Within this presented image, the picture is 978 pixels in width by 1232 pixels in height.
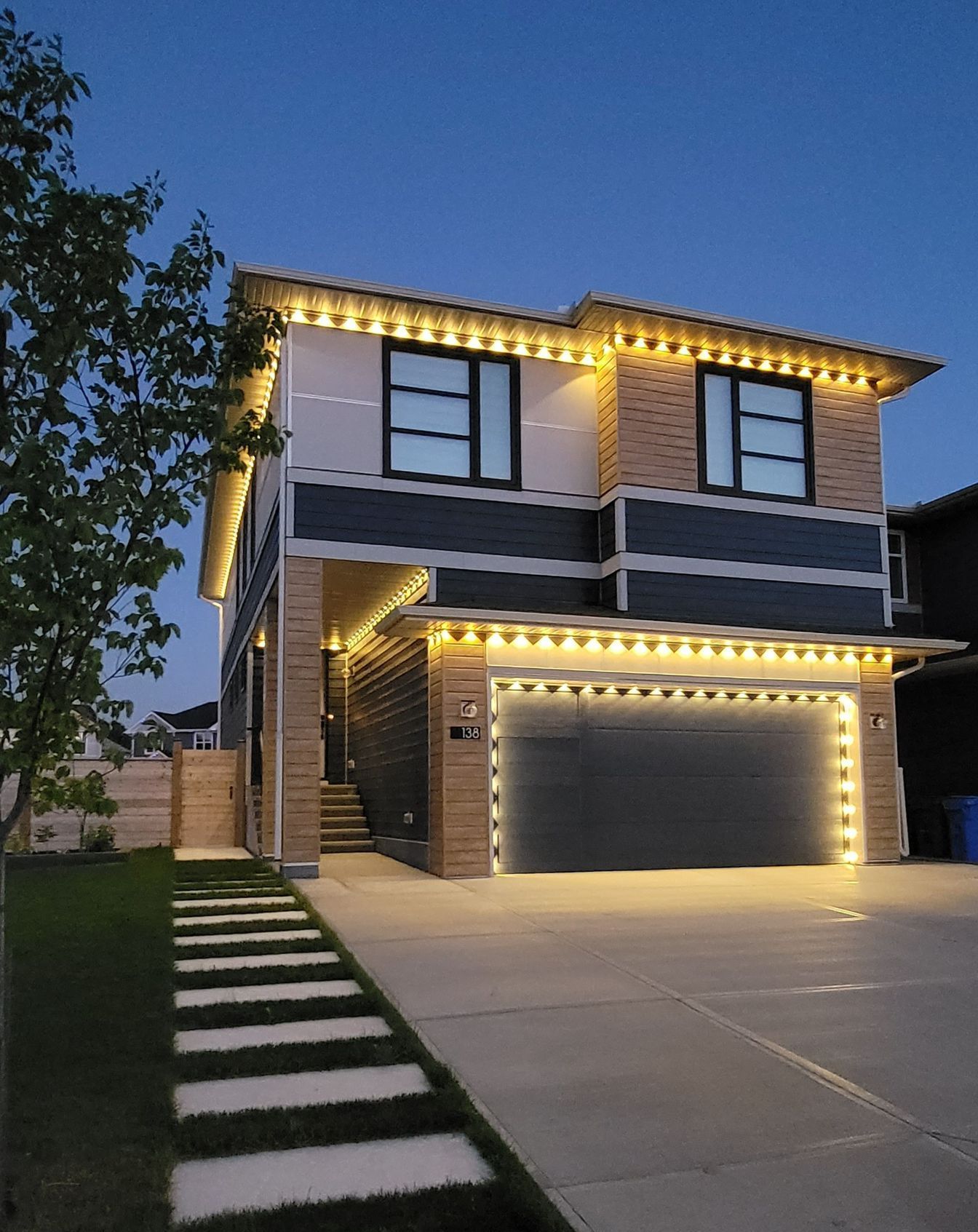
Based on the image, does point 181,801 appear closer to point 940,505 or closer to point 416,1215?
point 940,505

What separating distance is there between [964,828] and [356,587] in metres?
8.35

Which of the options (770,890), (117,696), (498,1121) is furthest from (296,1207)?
(770,890)

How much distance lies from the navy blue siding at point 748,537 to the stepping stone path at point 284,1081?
661cm

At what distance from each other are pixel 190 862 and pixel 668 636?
6412mm

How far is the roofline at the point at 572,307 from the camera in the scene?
456 inches

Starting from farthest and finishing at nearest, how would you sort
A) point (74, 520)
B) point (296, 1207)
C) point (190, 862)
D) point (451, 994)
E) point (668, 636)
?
point (190, 862) < point (668, 636) < point (451, 994) < point (296, 1207) < point (74, 520)

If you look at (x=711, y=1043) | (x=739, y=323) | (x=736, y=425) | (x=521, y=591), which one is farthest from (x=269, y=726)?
(x=711, y=1043)

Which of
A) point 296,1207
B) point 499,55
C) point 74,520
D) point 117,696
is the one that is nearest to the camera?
point 74,520

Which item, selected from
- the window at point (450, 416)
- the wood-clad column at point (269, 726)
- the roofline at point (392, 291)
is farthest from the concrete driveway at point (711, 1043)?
the roofline at point (392, 291)

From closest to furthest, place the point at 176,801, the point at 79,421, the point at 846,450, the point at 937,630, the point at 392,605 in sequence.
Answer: the point at 79,421 < the point at 846,450 < the point at 392,605 < the point at 176,801 < the point at 937,630

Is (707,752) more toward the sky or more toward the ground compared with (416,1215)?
more toward the sky

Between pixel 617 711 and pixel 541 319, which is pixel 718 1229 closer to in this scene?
pixel 617 711

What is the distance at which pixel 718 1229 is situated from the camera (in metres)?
3.17

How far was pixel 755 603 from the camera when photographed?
13.3m
